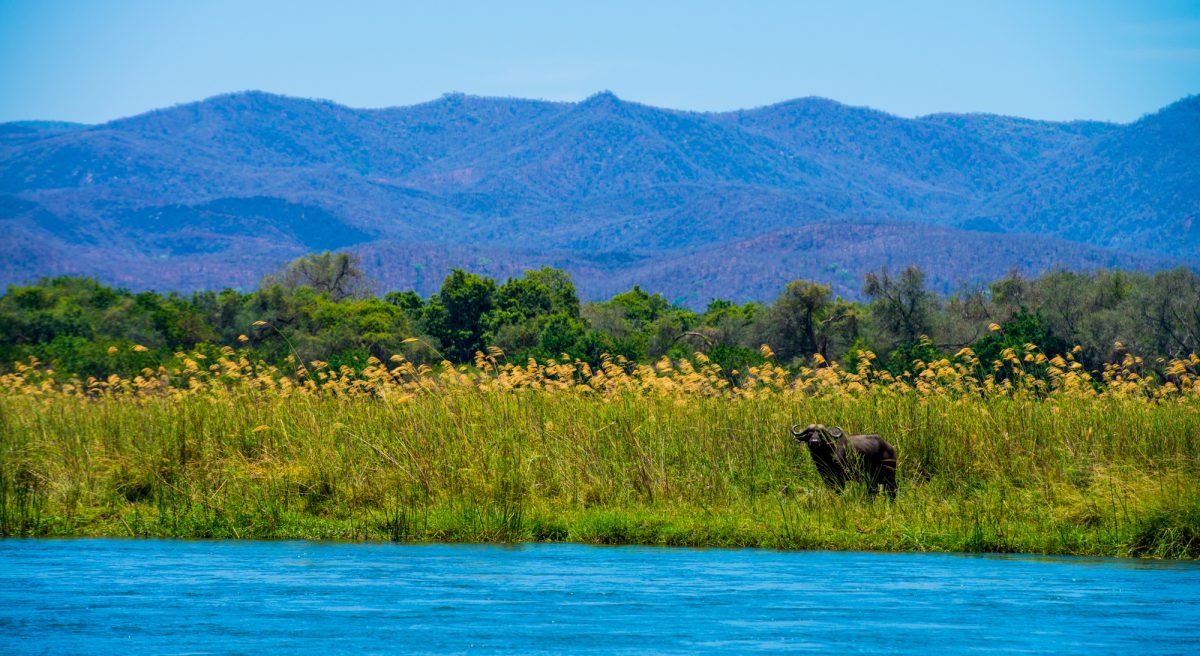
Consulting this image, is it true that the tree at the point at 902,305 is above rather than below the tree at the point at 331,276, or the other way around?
below

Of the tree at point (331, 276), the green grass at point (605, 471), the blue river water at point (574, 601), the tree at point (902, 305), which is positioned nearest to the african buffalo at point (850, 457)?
the green grass at point (605, 471)

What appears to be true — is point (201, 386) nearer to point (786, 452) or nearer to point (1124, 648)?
point (786, 452)

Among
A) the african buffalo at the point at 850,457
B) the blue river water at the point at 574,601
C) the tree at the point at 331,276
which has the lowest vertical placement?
the blue river water at the point at 574,601

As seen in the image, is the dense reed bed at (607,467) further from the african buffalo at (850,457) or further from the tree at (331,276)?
the tree at (331,276)

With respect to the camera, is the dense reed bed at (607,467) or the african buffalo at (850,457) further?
the african buffalo at (850,457)

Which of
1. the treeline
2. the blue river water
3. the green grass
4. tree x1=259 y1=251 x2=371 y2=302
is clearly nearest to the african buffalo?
the green grass

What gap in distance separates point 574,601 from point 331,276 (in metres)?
100

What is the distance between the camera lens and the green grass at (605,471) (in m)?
A: 14.2

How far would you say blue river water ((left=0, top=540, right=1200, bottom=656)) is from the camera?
9.47m

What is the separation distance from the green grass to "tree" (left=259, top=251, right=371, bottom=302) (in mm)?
89718

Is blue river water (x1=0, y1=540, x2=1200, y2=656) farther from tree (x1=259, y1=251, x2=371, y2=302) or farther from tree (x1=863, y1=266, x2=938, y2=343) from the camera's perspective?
tree (x1=259, y1=251, x2=371, y2=302)

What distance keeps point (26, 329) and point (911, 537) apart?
6401cm

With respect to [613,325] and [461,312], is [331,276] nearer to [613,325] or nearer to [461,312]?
[613,325]

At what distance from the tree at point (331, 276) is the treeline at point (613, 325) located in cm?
2867
